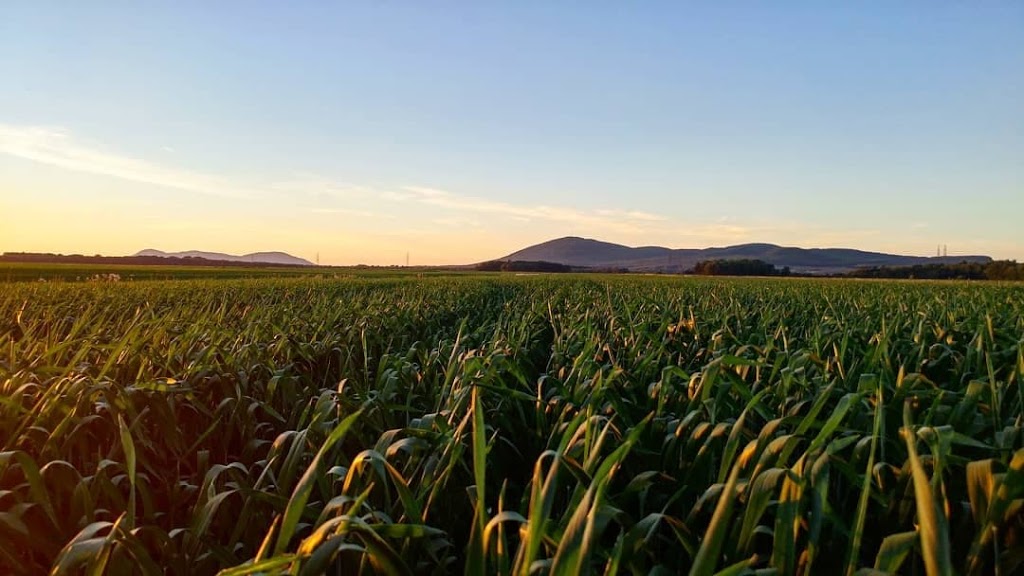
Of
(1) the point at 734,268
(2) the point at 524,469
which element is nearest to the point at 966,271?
(1) the point at 734,268

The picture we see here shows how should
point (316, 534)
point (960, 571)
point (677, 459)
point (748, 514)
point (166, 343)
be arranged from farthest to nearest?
point (166, 343)
point (677, 459)
point (960, 571)
point (748, 514)
point (316, 534)

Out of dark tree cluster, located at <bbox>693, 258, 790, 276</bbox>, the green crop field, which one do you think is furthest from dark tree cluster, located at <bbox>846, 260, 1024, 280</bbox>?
the green crop field

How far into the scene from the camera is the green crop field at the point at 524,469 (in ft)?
4.46

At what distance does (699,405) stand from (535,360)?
9.96ft

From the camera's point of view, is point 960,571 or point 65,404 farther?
point 65,404

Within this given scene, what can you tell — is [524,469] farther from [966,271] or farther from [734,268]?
[734,268]

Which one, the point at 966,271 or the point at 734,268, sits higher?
the point at 734,268

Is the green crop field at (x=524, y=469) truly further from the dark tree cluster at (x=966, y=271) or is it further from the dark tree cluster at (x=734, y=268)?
the dark tree cluster at (x=734, y=268)

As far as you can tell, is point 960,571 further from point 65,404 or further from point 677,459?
point 65,404

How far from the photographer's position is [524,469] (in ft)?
8.74

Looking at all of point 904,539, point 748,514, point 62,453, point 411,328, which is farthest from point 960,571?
point 411,328

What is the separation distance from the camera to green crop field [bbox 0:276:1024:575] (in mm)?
1358

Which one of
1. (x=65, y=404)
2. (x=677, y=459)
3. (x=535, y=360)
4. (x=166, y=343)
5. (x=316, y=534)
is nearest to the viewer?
(x=316, y=534)

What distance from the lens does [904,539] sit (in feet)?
4.17
